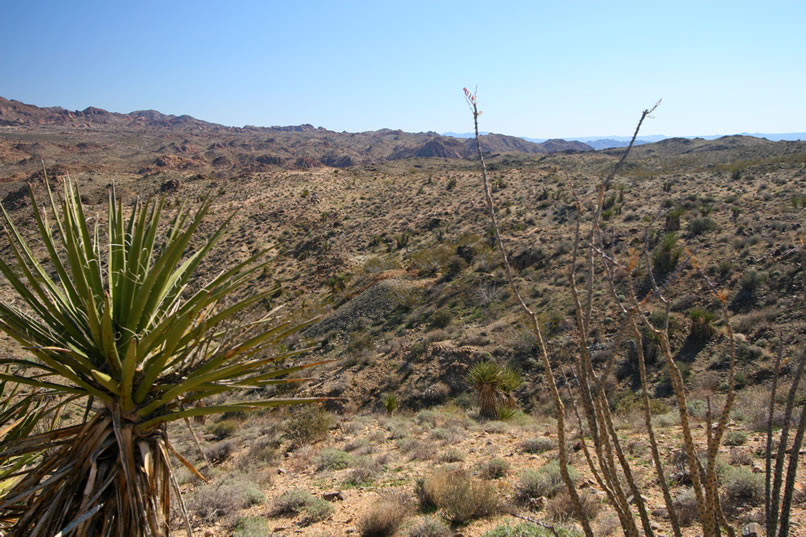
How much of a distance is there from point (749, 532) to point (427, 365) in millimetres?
10053

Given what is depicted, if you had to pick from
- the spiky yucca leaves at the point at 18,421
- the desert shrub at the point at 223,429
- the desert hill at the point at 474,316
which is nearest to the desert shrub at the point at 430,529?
the desert hill at the point at 474,316

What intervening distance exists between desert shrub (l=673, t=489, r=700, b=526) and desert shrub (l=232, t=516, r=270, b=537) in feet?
15.1

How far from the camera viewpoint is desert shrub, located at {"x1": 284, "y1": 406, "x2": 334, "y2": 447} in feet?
29.9

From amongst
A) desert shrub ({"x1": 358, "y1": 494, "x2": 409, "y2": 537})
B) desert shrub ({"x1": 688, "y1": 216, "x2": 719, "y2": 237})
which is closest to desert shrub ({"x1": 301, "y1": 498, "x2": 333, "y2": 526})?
desert shrub ({"x1": 358, "y1": 494, "x2": 409, "y2": 537})

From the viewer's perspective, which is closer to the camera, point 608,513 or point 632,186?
point 608,513

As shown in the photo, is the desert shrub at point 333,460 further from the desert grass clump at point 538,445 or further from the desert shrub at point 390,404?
the desert shrub at point 390,404

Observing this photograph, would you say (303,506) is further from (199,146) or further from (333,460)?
(199,146)

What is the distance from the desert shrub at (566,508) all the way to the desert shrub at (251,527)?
132 inches

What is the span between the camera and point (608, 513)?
16.2 feet

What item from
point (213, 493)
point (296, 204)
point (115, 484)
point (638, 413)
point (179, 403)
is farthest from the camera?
point (296, 204)

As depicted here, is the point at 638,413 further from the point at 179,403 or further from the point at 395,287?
the point at 395,287

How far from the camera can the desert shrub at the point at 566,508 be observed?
4887 millimetres

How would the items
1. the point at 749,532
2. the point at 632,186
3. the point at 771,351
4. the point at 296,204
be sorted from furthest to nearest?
the point at 296,204 → the point at 632,186 → the point at 771,351 → the point at 749,532

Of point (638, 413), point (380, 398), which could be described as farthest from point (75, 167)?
point (638, 413)
